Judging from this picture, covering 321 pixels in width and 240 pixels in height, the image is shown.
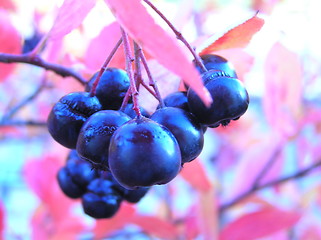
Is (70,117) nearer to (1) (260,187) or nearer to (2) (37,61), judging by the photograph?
(2) (37,61)

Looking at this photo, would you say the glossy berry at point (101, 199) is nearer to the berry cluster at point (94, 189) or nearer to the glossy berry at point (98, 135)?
the berry cluster at point (94, 189)

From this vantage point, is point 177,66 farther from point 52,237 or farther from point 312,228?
point 312,228

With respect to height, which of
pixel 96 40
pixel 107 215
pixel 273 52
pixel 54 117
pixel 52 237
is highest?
pixel 273 52

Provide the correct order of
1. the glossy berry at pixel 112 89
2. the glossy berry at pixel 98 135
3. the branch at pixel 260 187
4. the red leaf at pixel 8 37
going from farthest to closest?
the branch at pixel 260 187
the red leaf at pixel 8 37
the glossy berry at pixel 112 89
the glossy berry at pixel 98 135

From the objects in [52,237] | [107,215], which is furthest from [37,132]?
[107,215]

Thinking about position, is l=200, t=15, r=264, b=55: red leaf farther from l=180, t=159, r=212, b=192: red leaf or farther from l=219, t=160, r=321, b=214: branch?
l=219, t=160, r=321, b=214: branch

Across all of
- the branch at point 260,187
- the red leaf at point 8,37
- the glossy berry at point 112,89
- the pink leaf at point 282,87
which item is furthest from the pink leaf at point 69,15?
the branch at point 260,187
